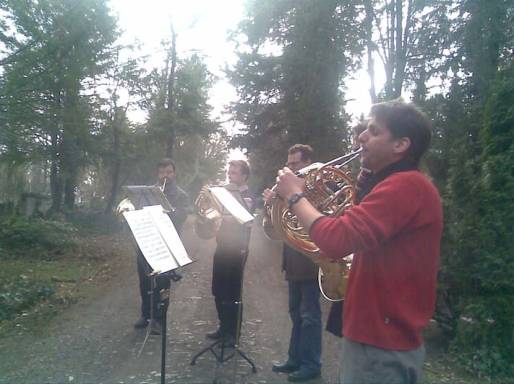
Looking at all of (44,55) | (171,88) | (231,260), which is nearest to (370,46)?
(44,55)

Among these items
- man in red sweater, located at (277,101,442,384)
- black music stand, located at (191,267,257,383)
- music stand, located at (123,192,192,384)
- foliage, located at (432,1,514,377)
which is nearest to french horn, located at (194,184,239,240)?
black music stand, located at (191,267,257,383)

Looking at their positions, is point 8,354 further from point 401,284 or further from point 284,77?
point 284,77

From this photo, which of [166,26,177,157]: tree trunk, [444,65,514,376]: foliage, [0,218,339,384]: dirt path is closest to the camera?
[0,218,339,384]: dirt path

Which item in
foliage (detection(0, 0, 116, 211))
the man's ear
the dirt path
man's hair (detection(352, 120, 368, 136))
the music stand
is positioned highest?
foliage (detection(0, 0, 116, 211))

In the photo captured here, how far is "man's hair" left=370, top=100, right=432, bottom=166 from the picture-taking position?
190cm

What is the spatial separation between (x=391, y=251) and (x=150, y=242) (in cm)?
186

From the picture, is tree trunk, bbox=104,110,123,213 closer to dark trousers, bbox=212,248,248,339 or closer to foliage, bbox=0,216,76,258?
foliage, bbox=0,216,76,258

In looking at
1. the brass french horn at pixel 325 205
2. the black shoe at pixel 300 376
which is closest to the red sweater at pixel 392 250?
the brass french horn at pixel 325 205

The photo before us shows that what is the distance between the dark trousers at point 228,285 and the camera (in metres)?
4.73

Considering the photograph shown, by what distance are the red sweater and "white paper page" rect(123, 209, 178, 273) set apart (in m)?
1.54

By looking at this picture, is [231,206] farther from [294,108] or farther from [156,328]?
[294,108]

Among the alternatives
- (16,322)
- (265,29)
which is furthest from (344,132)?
(16,322)

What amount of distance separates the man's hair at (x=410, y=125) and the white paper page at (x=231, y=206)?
178cm

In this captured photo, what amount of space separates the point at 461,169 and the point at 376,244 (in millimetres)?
4126
